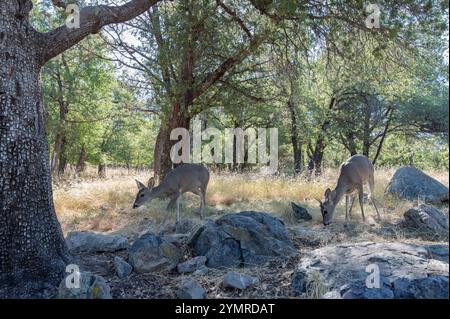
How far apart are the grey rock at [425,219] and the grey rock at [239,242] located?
2.91 meters

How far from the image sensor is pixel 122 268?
227 inches

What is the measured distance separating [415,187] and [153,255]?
855cm

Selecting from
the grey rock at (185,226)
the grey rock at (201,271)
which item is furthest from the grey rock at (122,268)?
the grey rock at (185,226)

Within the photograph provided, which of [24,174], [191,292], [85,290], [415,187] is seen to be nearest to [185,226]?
[24,174]

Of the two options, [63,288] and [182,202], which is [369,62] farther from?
[63,288]

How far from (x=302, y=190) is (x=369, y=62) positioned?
4.76 metres

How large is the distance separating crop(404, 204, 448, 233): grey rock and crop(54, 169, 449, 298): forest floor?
21 centimetres

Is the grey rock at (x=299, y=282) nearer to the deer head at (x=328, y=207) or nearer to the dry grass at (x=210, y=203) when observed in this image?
the dry grass at (x=210, y=203)

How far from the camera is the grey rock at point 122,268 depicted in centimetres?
571

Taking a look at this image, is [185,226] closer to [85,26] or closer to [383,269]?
[85,26]

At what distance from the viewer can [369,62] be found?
32.6ft

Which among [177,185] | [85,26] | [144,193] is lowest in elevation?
[144,193]

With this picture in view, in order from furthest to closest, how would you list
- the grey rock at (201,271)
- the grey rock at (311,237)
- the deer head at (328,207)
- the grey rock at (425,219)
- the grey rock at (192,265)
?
1. the deer head at (328,207)
2. the grey rock at (425,219)
3. the grey rock at (311,237)
4. the grey rock at (192,265)
5. the grey rock at (201,271)
